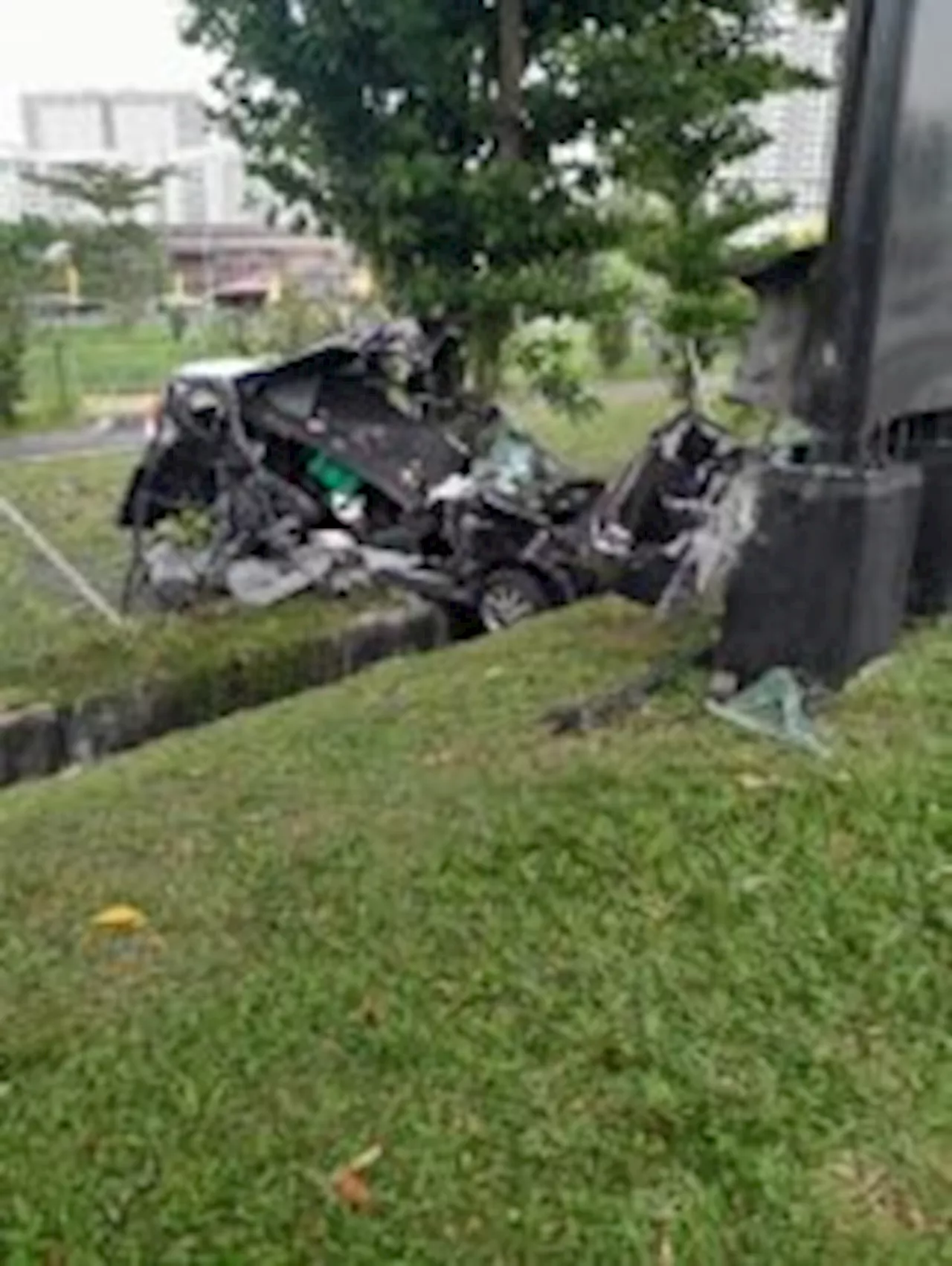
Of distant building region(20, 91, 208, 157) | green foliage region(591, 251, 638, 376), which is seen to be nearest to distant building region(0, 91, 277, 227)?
distant building region(20, 91, 208, 157)

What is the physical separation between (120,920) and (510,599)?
427 centimetres

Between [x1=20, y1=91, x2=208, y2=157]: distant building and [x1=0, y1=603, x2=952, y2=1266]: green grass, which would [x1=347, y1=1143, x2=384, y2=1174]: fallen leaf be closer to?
[x1=0, y1=603, x2=952, y2=1266]: green grass

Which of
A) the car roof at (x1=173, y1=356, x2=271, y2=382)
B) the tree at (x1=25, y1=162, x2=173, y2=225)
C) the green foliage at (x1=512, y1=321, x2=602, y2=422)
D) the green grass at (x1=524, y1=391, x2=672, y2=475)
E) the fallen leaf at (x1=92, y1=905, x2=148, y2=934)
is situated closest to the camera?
the fallen leaf at (x1=92, y1=905, x2=148, y2=934)

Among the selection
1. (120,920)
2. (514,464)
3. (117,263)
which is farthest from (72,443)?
(117,263)

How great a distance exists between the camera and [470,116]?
8.09 meters

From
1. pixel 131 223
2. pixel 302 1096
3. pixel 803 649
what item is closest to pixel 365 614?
pixel 803 649

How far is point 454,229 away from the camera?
810cm

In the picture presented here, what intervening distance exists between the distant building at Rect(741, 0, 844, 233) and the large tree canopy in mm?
1318

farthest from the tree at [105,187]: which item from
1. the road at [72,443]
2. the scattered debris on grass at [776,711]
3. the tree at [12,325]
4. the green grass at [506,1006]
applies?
the green grass at [506,1006]

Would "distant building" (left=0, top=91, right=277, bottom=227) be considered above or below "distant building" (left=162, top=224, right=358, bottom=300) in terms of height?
above

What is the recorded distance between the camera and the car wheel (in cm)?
698

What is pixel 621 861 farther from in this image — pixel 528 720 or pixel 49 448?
pixel 49 448

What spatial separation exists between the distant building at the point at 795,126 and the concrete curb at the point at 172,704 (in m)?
5.14

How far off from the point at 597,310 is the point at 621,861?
6.01 m
